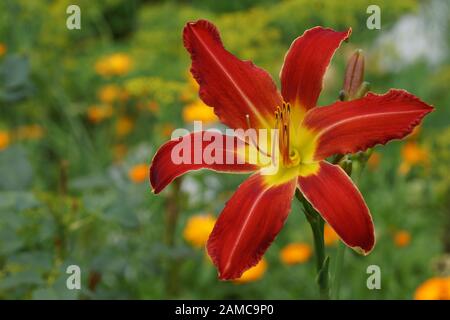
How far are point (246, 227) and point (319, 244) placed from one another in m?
0.12

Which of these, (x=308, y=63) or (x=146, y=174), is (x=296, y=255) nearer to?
(x=146, y=174)

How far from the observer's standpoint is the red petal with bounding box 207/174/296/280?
27.3 inches

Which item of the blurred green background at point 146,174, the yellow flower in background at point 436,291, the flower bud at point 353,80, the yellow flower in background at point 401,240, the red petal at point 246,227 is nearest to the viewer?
the red petal at point 246,227

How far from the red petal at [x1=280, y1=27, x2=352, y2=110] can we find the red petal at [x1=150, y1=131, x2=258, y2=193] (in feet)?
0.29

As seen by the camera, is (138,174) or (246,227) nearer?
(246,227)

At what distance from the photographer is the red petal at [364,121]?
0.72 meters

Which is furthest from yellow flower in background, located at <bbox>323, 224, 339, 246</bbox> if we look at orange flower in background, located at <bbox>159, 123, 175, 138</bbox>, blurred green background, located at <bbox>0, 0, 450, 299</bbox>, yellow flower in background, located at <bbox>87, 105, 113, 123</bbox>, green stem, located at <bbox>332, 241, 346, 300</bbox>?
yellow flower in background, located at <bbox>87, 105, 113, 123</bbox>

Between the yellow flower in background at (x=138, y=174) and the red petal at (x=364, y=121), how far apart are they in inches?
34.6

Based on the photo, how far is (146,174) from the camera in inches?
66.8

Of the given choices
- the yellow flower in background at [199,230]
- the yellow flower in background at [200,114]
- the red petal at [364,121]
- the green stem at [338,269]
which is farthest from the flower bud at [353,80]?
the yellow flower in background at [200,114]

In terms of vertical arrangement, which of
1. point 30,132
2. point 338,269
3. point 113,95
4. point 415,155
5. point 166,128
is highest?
point 113,95

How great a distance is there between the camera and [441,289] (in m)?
1.10

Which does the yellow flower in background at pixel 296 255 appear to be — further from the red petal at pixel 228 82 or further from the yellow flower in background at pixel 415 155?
the red petal at pixel 228 82

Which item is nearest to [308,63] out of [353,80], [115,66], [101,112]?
[353,80]
